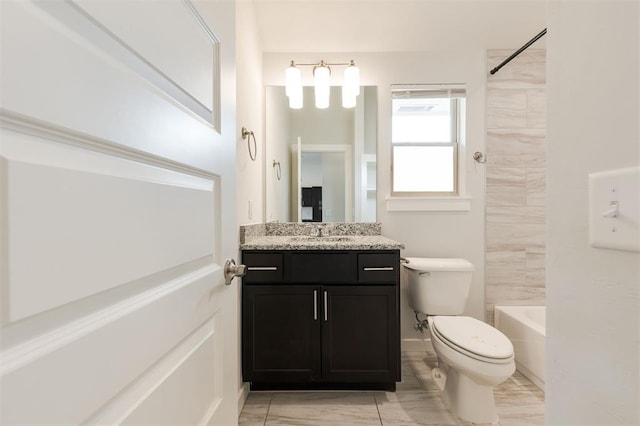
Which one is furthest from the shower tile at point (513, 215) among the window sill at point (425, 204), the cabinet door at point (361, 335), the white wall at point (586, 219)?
the white wall at point (586, 219)

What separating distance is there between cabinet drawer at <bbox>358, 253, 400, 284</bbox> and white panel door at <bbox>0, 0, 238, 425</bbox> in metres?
1.14

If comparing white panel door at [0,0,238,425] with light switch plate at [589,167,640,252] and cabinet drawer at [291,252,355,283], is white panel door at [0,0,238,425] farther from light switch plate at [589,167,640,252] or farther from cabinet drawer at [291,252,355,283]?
cabinet drawer at [291,252,355,283]

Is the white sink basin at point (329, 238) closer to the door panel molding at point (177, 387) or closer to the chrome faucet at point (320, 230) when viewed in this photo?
the chrome faucet at point (320, 230)

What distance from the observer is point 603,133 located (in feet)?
1.39

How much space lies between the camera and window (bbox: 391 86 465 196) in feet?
7.84

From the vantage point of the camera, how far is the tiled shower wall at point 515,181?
2326mm

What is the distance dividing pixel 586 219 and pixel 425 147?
6.76 ft

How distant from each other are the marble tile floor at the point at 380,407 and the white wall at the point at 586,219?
4.24ft

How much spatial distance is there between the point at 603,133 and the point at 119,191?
0.68 metres

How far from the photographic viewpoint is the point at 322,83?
221 centimetres

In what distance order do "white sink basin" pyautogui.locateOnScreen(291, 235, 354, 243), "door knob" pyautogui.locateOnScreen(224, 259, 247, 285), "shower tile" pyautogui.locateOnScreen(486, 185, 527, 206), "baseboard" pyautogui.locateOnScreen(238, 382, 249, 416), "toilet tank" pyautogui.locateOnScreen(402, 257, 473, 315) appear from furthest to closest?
"shower tile" pyautogui.locateOnScreen(486, 185, 527, 206), "white sink basin" pyautogui.locateOnScreen(291, 235, 354, 243), "toilet tank" pyautogui.locateOnScreen(402, 257, 473, 315), "baseboard" pyautogui.locateOnScreen(238, 382, 249, 416), "door knob" pyautogui.locateOnScreen(224, 259, 247, 285)

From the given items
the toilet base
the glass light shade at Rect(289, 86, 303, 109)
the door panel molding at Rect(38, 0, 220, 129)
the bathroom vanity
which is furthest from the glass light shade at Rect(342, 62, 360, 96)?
the toilet base

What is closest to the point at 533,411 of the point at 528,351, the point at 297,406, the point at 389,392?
the point at 528,351

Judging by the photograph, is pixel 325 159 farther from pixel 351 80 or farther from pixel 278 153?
pixel 351 80
